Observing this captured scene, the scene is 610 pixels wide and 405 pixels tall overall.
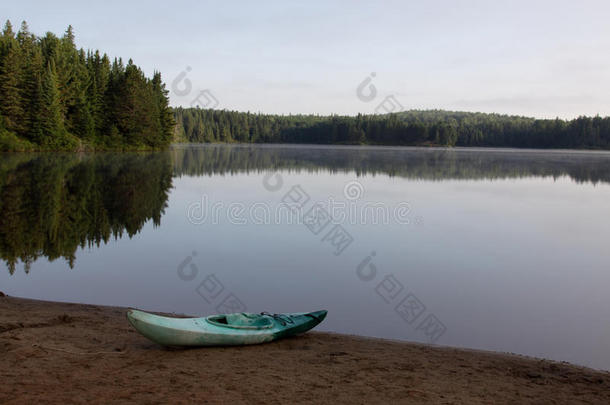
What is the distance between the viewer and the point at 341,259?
10.5 metres

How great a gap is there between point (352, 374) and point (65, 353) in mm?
3028

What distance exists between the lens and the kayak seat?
5828 millimetres

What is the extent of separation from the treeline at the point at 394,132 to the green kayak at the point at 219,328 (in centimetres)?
10447

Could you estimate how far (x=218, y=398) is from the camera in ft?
13.8

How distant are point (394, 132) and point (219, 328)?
123 m

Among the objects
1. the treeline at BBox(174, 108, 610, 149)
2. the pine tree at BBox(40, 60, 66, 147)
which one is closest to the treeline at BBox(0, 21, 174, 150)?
the pine tree at BBox(40, 60, 66, 147)

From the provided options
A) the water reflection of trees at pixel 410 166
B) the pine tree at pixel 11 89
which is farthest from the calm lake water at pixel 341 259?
the pine tree at pixel 11 89

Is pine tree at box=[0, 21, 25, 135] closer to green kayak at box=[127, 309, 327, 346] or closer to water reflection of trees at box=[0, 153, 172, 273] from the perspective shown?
water reflection of trees at box=[0, 153, 172, 273]

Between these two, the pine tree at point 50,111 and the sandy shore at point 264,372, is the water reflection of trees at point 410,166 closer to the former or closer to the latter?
the pine tree at point 50,111

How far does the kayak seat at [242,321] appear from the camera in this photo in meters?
5.83

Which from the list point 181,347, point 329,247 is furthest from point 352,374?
point 329,247

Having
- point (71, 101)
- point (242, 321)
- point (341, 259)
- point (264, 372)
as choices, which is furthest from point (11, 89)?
point (264, 372)

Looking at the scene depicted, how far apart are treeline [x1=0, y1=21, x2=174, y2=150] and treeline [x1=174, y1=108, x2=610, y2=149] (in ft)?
158

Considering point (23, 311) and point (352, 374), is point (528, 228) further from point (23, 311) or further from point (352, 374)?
point (23, 311)
